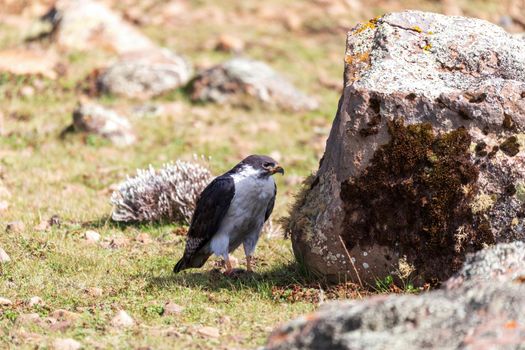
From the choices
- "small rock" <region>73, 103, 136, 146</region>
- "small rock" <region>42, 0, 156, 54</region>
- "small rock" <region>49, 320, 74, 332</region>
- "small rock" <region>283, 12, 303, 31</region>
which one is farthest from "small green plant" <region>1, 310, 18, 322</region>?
"small rock" <region>283, 12, 303, 31</region>

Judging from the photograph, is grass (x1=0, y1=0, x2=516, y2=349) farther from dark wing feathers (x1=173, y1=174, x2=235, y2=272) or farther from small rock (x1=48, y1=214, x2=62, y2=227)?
dark wing feathers (x1=173, y1=174, x2=235, y2=272)

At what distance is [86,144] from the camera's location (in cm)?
1338

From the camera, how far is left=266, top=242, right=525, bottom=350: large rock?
3797mm

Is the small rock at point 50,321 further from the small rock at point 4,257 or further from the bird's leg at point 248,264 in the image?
the bird's leg at point 248,264

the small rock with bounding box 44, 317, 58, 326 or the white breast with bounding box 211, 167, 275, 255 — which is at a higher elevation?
the white breast with bounding box 211, 167, 275, 255

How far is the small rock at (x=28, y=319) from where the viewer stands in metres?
6.06

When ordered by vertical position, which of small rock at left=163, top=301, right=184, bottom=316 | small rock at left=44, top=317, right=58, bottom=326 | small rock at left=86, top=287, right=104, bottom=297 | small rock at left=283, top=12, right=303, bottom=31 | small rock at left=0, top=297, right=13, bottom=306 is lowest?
small rock at left=0, top=297, right=13, bottom=306

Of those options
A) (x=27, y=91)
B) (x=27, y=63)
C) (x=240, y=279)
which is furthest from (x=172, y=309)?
(x=27, y=63)

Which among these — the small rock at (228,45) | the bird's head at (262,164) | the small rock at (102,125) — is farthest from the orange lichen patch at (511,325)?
the small rock at (228,45)

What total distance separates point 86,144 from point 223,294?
7.13 metres

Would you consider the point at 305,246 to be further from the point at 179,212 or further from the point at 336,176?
the point at 179,212

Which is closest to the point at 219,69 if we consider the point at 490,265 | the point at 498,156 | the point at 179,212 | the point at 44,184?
the point at 44,184

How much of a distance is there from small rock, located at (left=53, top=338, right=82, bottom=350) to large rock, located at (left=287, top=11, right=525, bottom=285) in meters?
2.26

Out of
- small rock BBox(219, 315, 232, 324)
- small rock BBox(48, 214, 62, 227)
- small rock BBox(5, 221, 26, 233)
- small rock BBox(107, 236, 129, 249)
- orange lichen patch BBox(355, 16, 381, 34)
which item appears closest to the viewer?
small rock BBox(219, 315, 232, 324)
